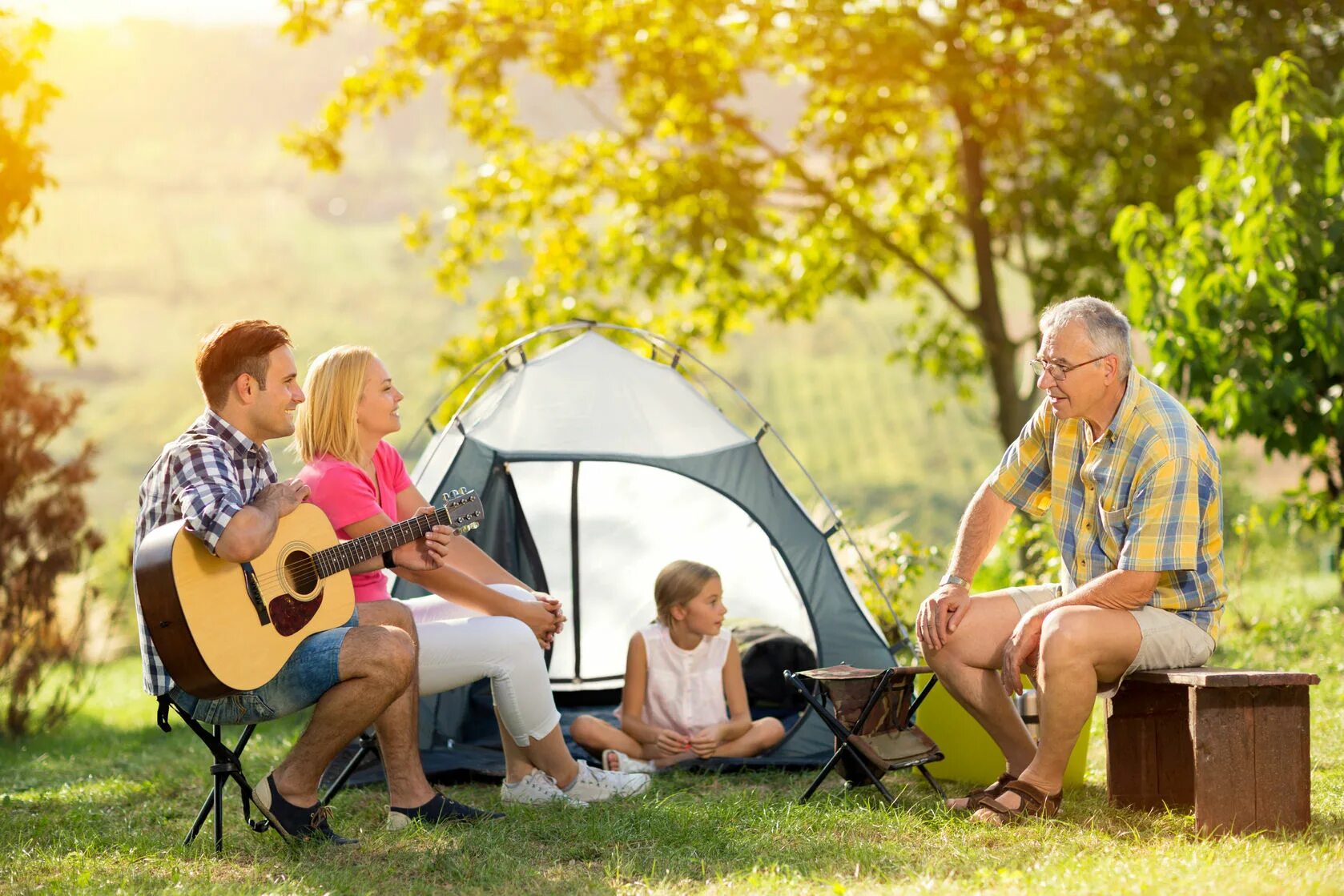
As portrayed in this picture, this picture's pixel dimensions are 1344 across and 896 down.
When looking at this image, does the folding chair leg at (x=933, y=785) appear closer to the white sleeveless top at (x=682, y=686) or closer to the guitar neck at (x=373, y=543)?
the white sleeveless top at (x=682, y=686)

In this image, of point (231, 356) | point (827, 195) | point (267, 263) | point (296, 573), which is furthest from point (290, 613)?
point (267, 263)

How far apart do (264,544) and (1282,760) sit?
2.41 m

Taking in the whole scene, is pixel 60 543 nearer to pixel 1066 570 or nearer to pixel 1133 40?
pixel 1066 570

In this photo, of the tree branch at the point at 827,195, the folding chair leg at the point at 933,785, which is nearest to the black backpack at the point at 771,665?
the folding chair leg at the point at 933,785

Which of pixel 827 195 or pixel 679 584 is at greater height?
pixel 827 195

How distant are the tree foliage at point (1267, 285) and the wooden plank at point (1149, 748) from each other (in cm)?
306

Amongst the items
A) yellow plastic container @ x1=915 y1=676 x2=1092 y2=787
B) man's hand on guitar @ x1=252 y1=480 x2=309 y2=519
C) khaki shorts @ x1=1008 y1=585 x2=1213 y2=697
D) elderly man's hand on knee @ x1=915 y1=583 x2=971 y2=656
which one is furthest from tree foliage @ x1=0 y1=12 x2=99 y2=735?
khaki shorts @ x1=1008 y1=585 x2=1213 y2=697

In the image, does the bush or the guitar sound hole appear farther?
the bush

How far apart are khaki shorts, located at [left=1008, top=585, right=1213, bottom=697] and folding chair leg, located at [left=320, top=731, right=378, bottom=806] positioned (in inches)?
79.3

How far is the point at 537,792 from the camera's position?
11.5ft

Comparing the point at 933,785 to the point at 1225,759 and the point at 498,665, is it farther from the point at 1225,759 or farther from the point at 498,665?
the point at 498,665

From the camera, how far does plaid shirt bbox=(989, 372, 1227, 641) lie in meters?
3.08

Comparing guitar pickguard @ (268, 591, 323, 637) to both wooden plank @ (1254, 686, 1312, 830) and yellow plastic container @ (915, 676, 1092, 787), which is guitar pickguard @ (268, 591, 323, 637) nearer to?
yellow plastic container @ (915, 676, 1092, 787)

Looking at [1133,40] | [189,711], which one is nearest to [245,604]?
[189,711]
